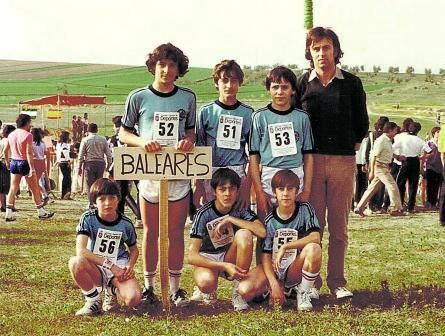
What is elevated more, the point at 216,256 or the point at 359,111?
the point at 359,111

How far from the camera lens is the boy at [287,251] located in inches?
213

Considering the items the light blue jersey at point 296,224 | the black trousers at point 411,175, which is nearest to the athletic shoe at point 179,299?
the light blue jersey at point 296,224

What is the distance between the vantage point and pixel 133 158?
17.4 feet

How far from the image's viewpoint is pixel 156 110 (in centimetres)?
543

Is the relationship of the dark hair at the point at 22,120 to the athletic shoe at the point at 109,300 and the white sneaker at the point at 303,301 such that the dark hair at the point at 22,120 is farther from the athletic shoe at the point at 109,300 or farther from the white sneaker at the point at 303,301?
the white sneaker at the point at 303,301

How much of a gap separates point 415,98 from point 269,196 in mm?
39519

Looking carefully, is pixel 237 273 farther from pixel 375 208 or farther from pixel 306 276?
pixel 375 208

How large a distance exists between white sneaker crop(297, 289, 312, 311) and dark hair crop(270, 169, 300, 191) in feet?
2.44

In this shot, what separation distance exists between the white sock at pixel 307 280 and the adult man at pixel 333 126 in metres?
0.42

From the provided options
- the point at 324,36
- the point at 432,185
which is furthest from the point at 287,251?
the point at 432,185

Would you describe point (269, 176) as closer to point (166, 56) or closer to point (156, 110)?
point (156, 110)

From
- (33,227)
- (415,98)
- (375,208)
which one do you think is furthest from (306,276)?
(415,98)

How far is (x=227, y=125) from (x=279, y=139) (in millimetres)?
381

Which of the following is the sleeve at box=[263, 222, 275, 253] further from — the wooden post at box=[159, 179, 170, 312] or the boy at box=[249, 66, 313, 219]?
A: the wooden post at box=[159, 179, 170, 312]
